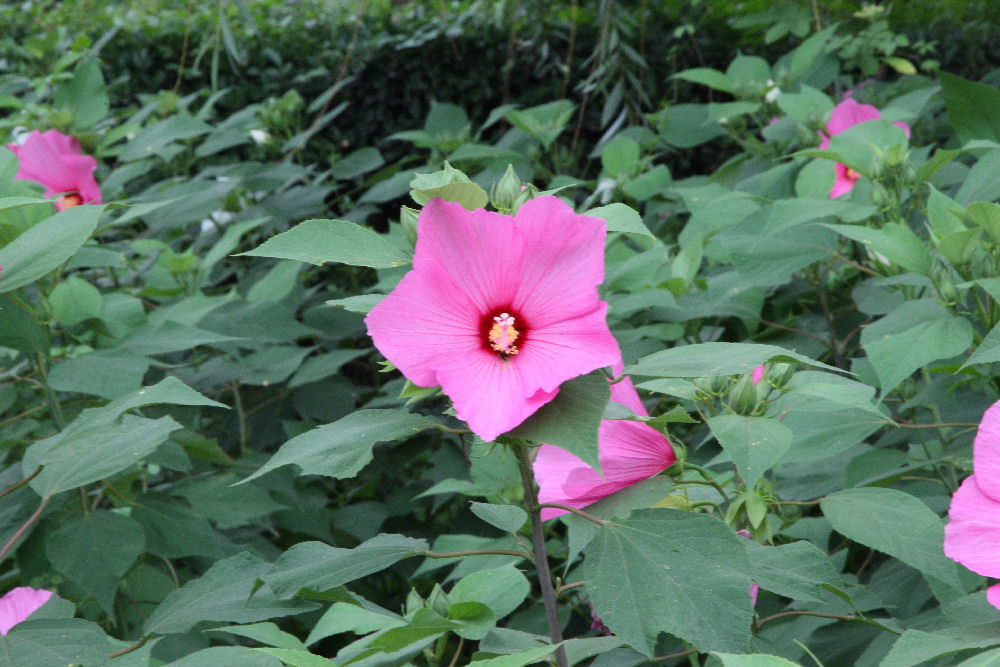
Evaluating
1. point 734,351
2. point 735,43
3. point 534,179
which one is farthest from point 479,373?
point 735,43

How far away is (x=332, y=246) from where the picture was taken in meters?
0.78

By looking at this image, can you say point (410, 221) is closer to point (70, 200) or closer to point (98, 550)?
point (98, 550)

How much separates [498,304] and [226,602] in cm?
45

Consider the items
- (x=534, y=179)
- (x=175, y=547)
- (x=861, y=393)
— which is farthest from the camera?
(x=534, y=179)

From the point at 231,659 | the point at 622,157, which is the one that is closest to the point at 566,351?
the point at 231,659

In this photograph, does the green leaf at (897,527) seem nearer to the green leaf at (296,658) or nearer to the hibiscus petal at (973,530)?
the hibiscus petal at (973,530)

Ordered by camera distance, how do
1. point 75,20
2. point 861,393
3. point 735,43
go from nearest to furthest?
1. point 861,393
2. point 735,43
3. point 75,20

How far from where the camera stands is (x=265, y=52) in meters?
3.98

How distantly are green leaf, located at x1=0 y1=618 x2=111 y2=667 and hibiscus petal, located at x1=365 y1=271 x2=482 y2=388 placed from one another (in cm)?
39

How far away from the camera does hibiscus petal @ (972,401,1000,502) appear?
812 millimetres

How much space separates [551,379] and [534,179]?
203cm

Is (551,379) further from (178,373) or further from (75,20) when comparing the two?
(75,20)

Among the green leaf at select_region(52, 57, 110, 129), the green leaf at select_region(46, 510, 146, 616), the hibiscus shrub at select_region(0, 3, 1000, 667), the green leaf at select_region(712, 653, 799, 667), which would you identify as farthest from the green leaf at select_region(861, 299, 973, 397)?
the green leaf at select_region(52, 57, 110, 129)

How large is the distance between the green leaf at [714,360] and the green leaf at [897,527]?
0.29 m
